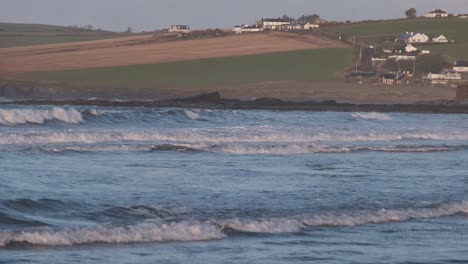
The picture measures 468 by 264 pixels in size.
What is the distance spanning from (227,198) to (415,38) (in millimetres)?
81638

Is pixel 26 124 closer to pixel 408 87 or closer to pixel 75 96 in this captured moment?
pixel 75 96

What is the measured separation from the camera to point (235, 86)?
67375 mm

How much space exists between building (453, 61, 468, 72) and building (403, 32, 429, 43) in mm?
11427

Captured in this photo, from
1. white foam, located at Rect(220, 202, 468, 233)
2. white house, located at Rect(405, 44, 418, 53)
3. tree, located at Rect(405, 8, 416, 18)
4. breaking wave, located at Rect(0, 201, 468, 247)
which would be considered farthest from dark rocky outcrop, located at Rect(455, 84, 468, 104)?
tree, located at Rect(405, 8, 416, 18)

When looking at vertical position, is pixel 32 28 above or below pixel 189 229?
below

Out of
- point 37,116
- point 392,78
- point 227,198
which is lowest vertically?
point 392,78

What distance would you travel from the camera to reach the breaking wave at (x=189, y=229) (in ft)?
48.4

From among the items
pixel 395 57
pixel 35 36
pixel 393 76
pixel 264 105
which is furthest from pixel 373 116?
pixel 35 36

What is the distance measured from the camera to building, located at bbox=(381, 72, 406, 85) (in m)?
74.4

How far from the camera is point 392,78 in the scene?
75750 millimetres

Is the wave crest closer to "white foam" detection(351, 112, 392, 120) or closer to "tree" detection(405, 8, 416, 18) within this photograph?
"white foam" detection(351, 112, 392, 120)

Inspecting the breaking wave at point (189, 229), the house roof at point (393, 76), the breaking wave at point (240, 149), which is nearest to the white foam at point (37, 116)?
Result: the breaking wave at point (240, 149)

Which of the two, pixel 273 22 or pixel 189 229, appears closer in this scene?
pixel 189 229

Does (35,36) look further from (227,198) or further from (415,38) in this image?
(227,198)
